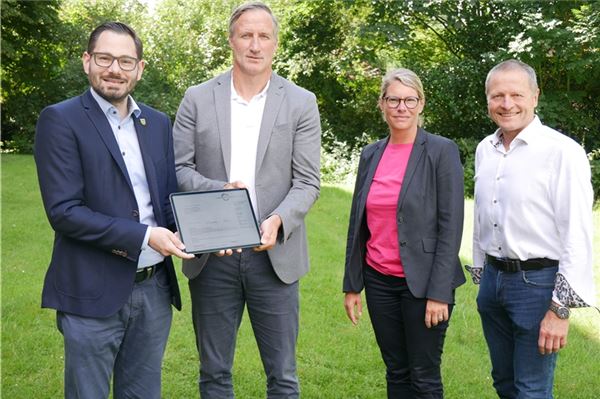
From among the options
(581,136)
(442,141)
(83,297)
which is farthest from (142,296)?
(581,136)

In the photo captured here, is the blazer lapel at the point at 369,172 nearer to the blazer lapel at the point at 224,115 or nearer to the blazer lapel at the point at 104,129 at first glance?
the blazer lapel at the point at 224,115

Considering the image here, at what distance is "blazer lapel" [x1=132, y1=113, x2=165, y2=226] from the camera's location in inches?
118

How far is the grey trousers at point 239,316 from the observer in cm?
339

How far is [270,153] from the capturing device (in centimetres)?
338

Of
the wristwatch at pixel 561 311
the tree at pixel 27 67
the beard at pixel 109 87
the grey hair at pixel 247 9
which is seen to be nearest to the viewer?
the beard at pixel 109 87

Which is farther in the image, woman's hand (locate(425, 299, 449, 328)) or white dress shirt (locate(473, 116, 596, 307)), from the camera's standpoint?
A: woman's hand (locate(425, 299, 449, 328))

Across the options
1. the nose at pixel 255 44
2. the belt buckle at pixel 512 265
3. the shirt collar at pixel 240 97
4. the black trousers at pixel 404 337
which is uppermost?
the nose at pixel 255 44

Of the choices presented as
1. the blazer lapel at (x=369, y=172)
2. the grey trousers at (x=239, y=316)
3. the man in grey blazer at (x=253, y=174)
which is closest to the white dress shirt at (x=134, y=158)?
the man in grey blazer at (x=253, y=174)

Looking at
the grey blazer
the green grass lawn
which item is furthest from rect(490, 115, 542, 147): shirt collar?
the green grass lawn

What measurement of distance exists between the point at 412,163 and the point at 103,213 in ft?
5.09

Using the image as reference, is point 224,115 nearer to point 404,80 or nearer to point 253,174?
point 253,174

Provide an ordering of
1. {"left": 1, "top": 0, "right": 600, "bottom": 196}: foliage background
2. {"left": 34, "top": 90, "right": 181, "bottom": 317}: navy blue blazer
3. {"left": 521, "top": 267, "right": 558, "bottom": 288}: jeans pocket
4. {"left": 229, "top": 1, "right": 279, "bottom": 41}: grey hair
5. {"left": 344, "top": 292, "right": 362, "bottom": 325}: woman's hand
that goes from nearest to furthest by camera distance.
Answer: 1. {"left": 34, "top": 90, "right": 181, "bottom": 317}: navy blue blazer
2. {"left": 521, "top": 267, "right": 558, "bottom": 288}: jeans pocket
3. {"left": 229, "top": 1, "right": 279, "bottom": 41}: grey hair
4. {"left": 344, "top": 292, "right": 362, "bottom": 325}: woman's hand
5. {"left": 1, "top": 0, "right": 600, "bottom": 196}: foliage background

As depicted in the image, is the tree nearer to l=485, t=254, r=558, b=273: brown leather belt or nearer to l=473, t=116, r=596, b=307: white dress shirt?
l=473, t=116, r=596, b=307: white dress shirt

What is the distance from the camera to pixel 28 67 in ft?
74.1
